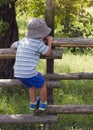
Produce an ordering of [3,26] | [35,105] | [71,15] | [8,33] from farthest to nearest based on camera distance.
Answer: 1. [71,15]
2. [8,33]
3. [3,26]
4. [35,105]

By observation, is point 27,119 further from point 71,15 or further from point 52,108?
point 71,15

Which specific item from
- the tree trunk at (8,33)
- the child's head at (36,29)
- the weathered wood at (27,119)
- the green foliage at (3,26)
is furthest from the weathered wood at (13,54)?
the tree trunk at (8,33)

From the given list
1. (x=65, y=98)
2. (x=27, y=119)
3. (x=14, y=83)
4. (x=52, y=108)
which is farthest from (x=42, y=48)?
(x=65, y=98)

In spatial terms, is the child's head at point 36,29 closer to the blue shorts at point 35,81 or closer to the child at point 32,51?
the child at point 32,51

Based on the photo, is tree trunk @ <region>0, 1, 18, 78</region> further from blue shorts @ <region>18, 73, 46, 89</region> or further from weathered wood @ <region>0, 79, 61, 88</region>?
blue shorts @ <region>18, 73, 46, 89</region>

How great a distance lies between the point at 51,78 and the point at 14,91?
198 centimetres

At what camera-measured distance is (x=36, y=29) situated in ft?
16.0

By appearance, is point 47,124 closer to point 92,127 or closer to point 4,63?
point 92,127

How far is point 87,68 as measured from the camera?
30.7 ft

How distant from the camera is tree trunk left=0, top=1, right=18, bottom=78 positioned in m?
7.46

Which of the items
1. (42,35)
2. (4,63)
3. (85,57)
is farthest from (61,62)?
(42,35)

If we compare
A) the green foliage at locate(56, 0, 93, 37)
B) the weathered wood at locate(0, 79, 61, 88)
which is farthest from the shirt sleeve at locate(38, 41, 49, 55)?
the green foliage at locate(56, 0, 93, 37)

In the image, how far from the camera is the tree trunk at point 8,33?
24.5ft

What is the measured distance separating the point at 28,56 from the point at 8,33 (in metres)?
2.81
